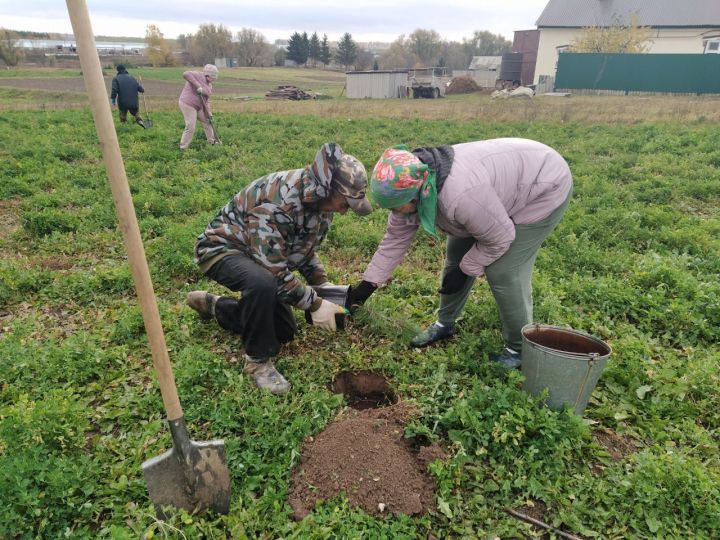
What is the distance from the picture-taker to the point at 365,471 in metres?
2.57

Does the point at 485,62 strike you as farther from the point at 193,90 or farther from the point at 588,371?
the point at 588,371

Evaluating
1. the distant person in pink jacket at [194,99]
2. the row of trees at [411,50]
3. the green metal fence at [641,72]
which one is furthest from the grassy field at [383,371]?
the row of trees at [411,50]

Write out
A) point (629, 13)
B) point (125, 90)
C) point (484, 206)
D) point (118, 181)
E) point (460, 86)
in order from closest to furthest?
point (118, 181)
point (484, 206)
point (125, 90)
point (460, 86)
point (629, 13)

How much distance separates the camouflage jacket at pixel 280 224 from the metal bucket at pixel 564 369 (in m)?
1.42

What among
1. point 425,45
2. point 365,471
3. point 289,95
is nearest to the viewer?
point 365,471

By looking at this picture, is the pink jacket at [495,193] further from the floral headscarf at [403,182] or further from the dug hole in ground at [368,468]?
the dug hole in ground at [368,468]

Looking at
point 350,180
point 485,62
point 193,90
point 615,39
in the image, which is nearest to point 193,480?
point 350,180

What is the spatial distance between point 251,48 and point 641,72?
61.1 meters

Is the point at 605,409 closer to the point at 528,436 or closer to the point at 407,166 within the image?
the point at 528,436

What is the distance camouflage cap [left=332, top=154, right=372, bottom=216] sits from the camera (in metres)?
2.81

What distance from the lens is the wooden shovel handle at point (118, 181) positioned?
1737mm

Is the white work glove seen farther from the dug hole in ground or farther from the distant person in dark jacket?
the distant person in dark jacket

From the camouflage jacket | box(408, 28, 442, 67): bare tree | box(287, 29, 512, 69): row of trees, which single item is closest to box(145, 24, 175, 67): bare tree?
box(287, 29, 512, 69): row of trees

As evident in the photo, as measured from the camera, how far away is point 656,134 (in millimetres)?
12047
